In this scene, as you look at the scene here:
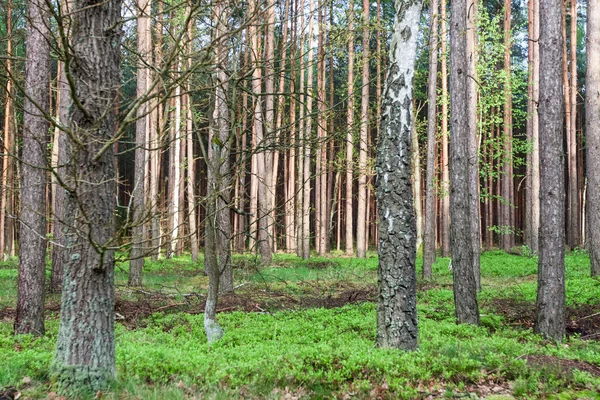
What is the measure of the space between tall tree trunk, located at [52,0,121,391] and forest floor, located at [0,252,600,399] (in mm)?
316

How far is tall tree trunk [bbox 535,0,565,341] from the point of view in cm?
770

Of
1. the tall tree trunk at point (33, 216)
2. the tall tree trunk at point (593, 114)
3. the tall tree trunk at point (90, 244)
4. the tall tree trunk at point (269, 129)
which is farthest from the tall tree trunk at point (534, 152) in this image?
the tall tree trunk at point (90, 244)

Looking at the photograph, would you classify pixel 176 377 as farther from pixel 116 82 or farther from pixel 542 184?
pixel 542 184

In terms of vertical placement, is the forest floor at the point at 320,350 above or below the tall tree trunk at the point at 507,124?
below

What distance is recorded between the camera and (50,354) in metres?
5.45

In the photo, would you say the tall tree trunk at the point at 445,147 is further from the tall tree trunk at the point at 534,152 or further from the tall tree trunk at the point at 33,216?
the tall tree trunk at the point at 33,216

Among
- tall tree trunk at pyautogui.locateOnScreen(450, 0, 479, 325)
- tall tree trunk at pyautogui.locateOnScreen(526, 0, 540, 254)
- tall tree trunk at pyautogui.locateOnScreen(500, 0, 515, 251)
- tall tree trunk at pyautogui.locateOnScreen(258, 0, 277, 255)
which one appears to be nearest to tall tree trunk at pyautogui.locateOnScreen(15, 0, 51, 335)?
tall tree trunk at pyautogui.locateOnScreen(258, 0, 277, 255)

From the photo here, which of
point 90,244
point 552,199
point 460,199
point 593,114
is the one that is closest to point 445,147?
point 593,114

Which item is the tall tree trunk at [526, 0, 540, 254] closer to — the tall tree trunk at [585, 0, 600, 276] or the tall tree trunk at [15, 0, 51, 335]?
the tall tree trunk at [585, 0, 600, 276]

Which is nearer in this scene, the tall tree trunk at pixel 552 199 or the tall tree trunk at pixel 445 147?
the tall tree trunk at pixel 552 199

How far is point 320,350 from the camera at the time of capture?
5898 millimetres

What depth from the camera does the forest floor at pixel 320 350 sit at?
15.2 ft

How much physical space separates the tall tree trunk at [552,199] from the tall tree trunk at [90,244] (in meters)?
6.67

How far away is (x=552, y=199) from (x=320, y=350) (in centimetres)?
466
